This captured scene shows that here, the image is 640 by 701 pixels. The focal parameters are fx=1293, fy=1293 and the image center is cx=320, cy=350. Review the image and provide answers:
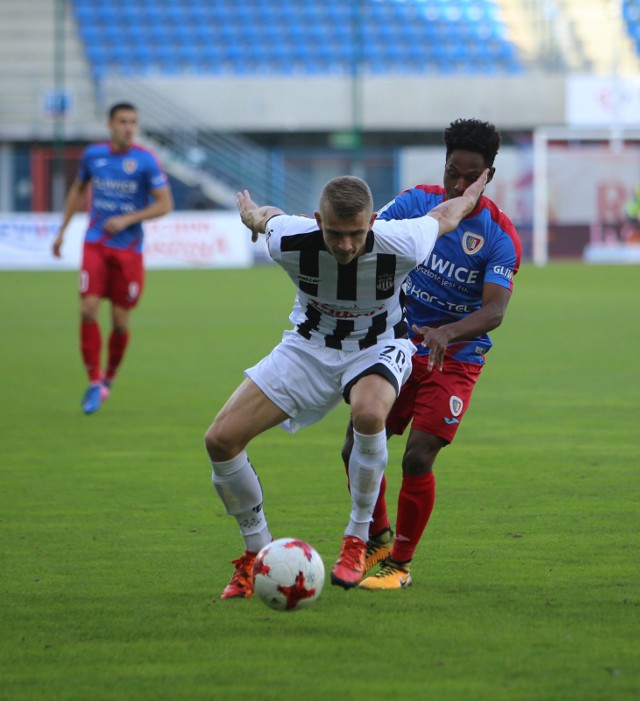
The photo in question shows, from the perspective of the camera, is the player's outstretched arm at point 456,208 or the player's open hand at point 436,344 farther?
the player's outstretched arm at point 456,208

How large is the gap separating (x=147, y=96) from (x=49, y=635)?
30.0m

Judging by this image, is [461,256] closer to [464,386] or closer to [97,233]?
[464,386]

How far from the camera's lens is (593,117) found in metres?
33.2

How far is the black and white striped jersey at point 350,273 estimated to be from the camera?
456 cm

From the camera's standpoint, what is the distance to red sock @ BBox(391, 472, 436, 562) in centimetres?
483

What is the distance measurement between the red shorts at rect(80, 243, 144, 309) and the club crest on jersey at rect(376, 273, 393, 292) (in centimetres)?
553

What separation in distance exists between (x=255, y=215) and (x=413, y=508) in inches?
49.4

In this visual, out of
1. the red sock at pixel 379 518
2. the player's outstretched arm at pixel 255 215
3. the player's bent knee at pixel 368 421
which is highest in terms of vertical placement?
the player's outstretched arm at pixel 255 215

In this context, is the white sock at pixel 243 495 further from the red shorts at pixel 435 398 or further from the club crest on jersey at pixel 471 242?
the club crest on jersey at pixel 471 242

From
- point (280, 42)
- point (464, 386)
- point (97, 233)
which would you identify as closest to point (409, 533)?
point (464, 386)

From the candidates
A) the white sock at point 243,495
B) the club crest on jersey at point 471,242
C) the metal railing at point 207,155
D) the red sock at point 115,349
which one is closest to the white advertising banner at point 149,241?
the metal railing at point 207,155

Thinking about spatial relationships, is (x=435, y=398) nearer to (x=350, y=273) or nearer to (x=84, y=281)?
(x=350, y=273)

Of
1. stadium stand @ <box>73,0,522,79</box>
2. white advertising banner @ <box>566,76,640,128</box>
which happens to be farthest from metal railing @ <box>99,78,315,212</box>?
white advertising banner @ <box>566,76,640,128</box>

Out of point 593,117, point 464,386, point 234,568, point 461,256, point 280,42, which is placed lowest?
point 234,568
